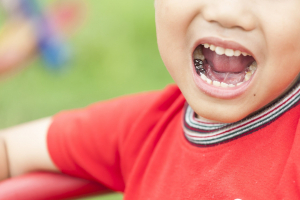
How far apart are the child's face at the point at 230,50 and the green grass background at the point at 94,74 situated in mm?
1182

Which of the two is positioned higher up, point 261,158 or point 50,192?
point 261,158

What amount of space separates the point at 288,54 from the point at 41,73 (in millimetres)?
1574

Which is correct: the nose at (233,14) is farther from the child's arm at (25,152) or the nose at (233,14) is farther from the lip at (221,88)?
the child's arm at (25,152)

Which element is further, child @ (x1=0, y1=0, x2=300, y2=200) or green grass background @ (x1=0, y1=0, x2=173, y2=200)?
green grass background @ (x1=0, y1=0, x2=173, y2=200)

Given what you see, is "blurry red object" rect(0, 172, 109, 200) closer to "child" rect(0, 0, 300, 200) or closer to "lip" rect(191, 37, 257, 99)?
"child" rect(0, 0, 300, 200)

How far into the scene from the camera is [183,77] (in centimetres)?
62

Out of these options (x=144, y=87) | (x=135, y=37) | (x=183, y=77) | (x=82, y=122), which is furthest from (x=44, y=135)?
(x=135, y=37)

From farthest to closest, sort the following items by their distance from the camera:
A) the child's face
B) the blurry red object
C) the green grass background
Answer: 1. the green grass background
2. the blurry red object
3. the child's face

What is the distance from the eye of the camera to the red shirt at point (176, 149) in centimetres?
59

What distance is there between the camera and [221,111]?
581 mm

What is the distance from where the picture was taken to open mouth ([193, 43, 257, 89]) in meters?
0.57

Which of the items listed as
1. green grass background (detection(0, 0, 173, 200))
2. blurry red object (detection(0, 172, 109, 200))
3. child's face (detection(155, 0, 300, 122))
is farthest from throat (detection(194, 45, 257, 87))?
green grass background (detection(0, 0, 173, 200))

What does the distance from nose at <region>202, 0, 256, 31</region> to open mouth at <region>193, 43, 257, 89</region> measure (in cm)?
4

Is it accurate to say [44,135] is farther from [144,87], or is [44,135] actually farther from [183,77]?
[144,87]
